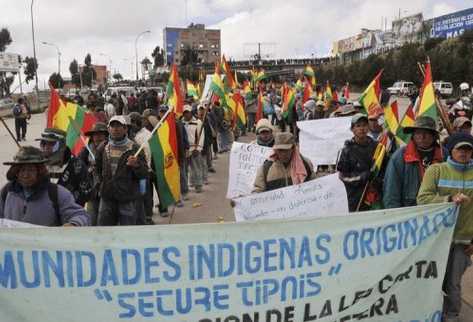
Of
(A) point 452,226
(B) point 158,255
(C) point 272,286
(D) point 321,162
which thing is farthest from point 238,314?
(D) point 321,162

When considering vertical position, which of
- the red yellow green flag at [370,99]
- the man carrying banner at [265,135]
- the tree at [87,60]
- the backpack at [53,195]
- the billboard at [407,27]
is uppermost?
the billboard at [407,27]

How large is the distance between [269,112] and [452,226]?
14.9m

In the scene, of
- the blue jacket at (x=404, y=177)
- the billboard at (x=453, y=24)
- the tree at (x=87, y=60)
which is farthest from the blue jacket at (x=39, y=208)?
the tree at (x=87, y=60)

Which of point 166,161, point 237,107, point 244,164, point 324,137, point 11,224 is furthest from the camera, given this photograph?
point 237,107

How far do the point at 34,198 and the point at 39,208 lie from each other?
2.9 inches

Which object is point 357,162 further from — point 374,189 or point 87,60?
point 87,60

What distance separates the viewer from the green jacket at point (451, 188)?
11.0 ft

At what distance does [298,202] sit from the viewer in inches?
148

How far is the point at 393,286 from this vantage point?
3041mm

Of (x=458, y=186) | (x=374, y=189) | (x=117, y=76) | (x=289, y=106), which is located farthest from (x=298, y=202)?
(x=117, y=76)

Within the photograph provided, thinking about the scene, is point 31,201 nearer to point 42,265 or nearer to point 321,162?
point 42,265

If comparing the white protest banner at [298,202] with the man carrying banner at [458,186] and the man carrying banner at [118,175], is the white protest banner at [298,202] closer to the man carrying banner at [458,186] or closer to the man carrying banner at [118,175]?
the man carrying banner at [458,186]

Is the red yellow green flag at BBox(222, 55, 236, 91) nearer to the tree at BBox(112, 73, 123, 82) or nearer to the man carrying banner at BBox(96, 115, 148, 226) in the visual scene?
the man carrying banner at BBox(96, 115, 148, 226)

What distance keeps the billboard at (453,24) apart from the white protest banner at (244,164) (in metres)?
71.2
